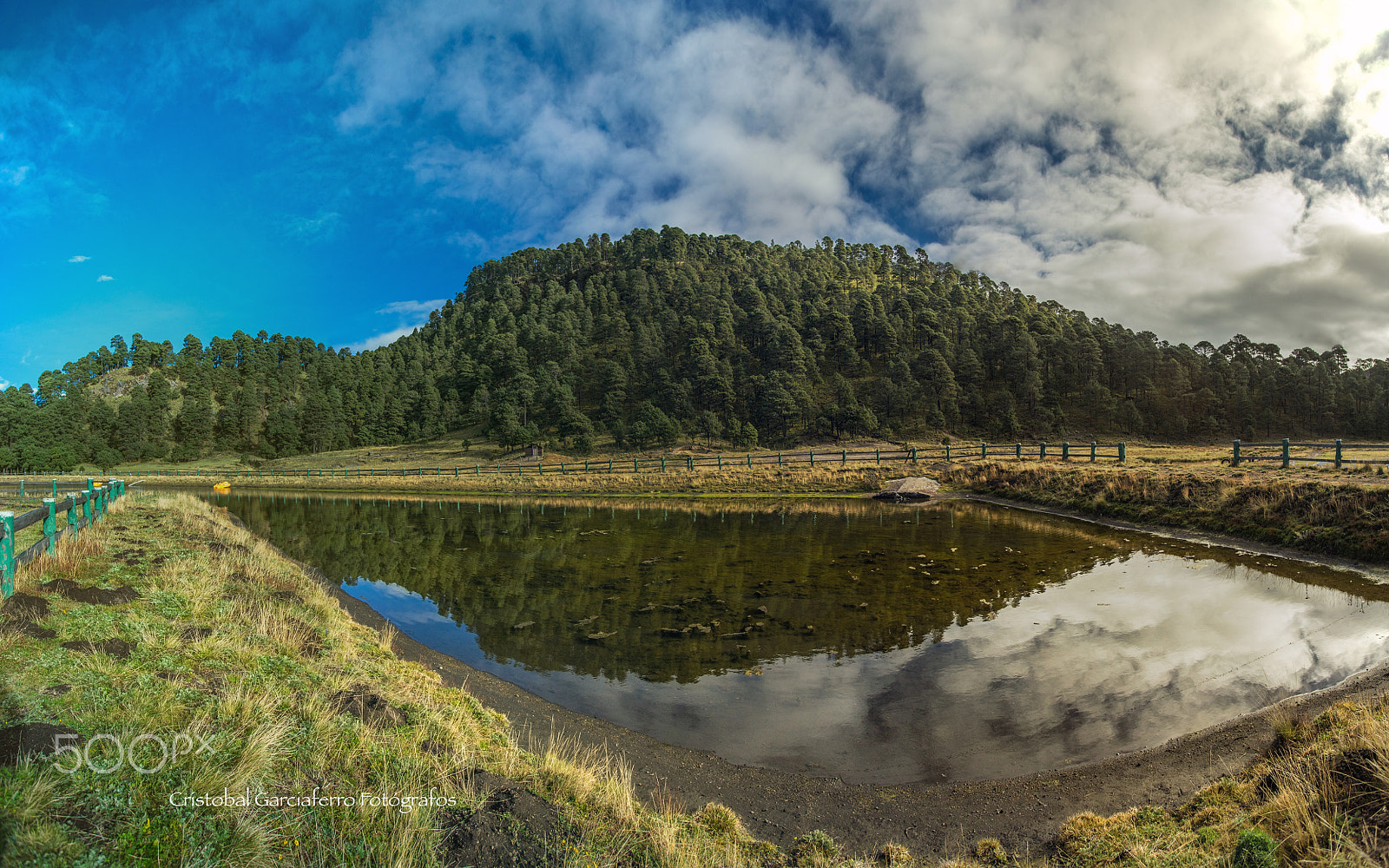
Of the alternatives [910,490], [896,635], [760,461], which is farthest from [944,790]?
[760,461]

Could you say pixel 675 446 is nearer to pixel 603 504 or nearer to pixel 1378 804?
pixel 603 504

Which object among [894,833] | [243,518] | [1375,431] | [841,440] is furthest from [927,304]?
[894,833]

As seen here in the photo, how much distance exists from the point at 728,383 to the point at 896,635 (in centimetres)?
8009

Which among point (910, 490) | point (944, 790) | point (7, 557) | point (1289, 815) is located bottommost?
point (944, 790)

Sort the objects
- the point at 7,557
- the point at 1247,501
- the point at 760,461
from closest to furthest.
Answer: the point at 7,557 < the point at 1247,501 < the point at 760,461

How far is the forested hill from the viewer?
8825 centimetres

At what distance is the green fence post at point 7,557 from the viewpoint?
757cm

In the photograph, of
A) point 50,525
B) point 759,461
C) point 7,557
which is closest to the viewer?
point 7,557

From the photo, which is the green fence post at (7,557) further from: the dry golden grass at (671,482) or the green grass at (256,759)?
the dry golden grass at (671,482)

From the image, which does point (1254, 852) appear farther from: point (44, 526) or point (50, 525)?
point (44, 526)

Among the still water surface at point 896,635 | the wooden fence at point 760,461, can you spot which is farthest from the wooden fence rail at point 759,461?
the still water surface at point 896,635

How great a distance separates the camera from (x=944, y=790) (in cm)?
599

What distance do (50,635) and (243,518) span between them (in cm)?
2891

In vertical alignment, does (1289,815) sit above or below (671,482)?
above
